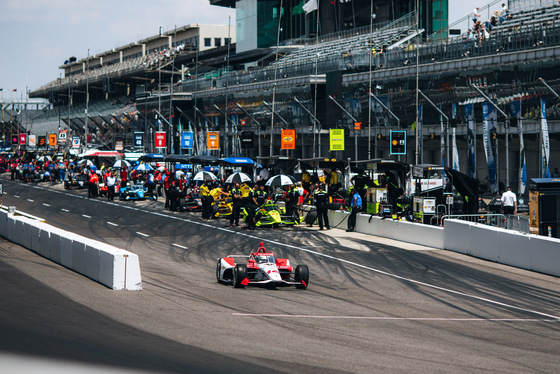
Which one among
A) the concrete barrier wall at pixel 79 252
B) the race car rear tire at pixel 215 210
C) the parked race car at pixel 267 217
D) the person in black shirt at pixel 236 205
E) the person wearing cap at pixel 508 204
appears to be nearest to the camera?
the concrete barrier wall at pixel 79 252

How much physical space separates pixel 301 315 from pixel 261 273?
3.42m

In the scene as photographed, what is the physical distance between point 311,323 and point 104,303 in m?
3.52

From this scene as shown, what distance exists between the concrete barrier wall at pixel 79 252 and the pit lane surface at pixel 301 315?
315mm

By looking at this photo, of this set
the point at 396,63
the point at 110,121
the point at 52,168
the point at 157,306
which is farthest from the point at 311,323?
the point at 110,121

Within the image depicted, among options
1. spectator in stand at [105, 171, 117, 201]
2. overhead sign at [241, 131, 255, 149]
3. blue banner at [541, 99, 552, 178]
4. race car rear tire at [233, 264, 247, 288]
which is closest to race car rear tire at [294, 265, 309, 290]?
race car rear tire at [233, 264, 247, 288]

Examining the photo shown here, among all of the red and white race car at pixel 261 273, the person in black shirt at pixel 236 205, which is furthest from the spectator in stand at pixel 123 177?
the red and white race car at pixel 261 273

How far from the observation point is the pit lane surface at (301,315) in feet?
32.1

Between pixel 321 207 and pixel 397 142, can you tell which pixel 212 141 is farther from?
pixel 321 207

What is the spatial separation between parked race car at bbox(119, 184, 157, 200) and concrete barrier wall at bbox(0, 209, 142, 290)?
1948 centimetres

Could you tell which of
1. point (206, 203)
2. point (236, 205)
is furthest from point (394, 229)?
point (206, 203)

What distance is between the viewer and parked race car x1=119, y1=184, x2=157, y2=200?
4350 centimetres

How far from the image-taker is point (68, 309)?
40.5ft

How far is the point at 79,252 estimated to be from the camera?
17.1m

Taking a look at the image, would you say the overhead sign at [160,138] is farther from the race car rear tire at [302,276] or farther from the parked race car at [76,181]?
the race car rear tire at [302,276]
